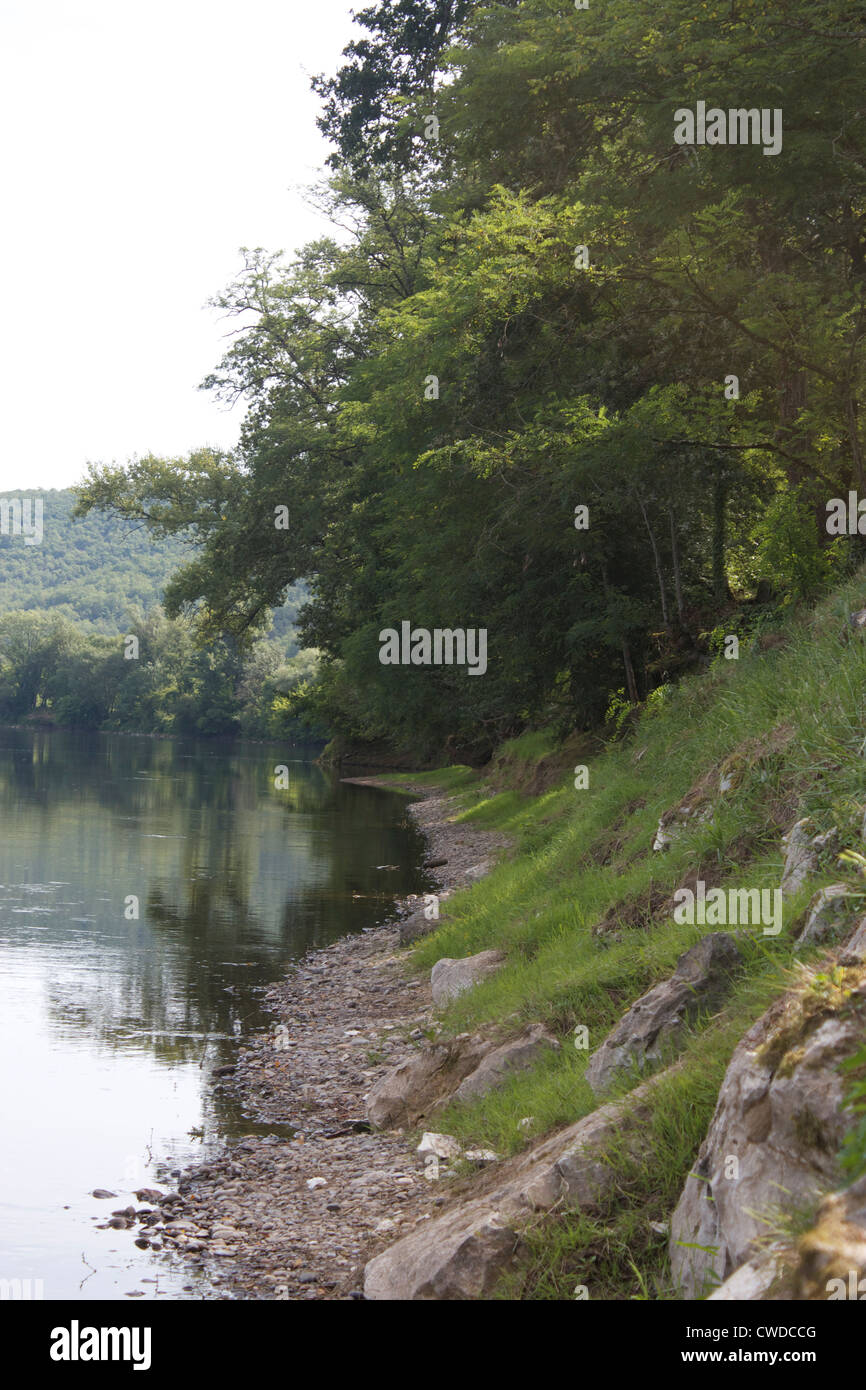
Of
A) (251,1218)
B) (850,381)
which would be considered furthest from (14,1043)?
(850,381)

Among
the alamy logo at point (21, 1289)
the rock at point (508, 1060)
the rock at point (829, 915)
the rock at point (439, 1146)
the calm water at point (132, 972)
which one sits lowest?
the calm water at point (132, 972)

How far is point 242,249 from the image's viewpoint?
48688 mm

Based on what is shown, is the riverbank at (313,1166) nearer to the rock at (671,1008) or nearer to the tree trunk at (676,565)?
the rock at (671,1008)

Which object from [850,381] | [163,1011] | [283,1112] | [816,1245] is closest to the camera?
[816,1245]

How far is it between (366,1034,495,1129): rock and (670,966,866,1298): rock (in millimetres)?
5220

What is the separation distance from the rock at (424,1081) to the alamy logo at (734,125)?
40.7 feet

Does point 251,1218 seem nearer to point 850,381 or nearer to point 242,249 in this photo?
point 850,381

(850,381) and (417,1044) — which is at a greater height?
(850,381)

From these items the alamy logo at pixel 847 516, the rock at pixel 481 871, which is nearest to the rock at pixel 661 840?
the alamy logo at pixel 847 516

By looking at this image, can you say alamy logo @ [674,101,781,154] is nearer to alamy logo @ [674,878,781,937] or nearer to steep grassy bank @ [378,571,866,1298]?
steep grassy bank @ [378,571,866,1298]

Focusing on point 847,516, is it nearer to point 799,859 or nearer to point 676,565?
point 676,565

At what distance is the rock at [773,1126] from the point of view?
4387 mm
